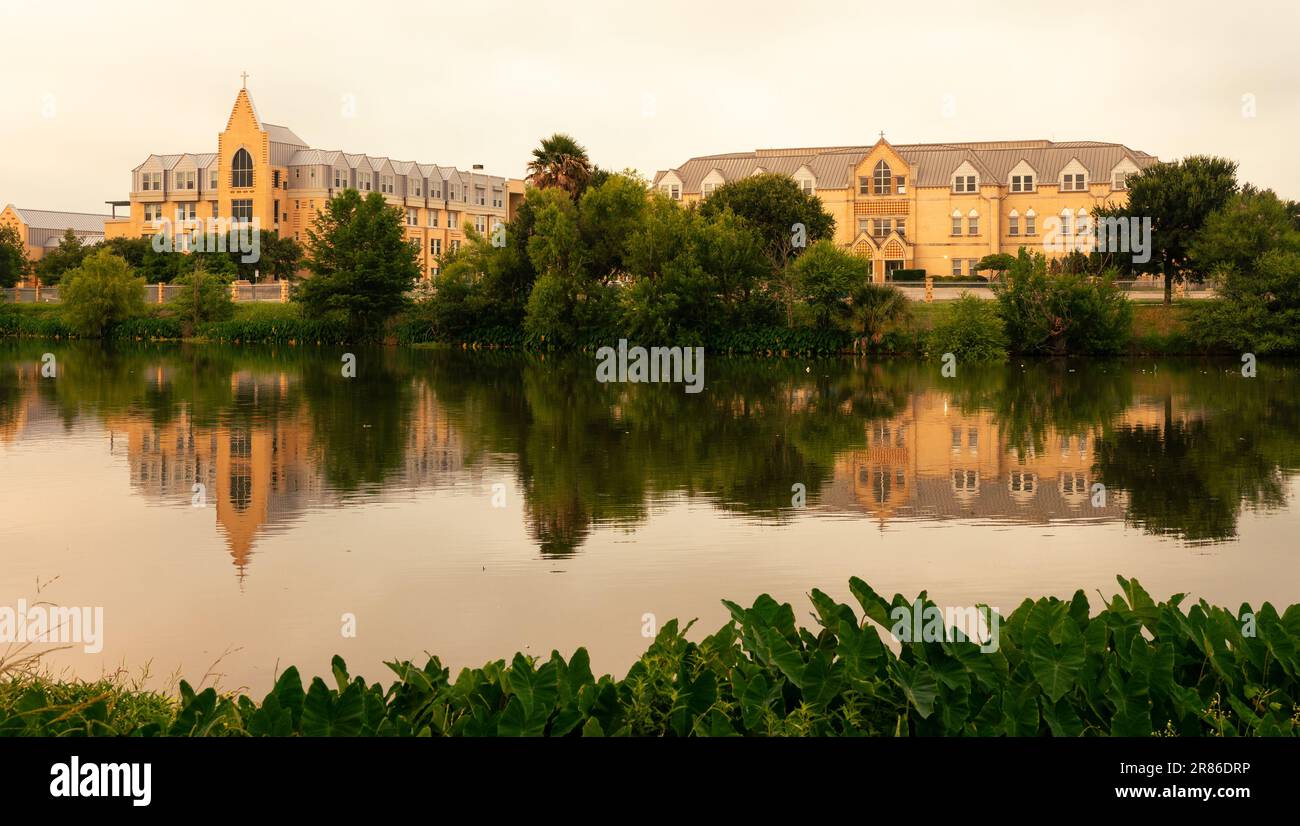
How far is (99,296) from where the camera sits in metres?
74.6

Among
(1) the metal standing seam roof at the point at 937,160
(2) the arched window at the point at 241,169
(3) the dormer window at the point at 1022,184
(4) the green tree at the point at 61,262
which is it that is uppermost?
(2) the arched window at the point at 241,169

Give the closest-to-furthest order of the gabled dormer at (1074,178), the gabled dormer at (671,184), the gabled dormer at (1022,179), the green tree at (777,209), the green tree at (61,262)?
1. the green tree at (777,209)
2. the gabled dormer at (1074,178)
3. the gabled dormer at (1022,179)
4. the gabled dormer at (671,184)
5. the green tree at (61,262)

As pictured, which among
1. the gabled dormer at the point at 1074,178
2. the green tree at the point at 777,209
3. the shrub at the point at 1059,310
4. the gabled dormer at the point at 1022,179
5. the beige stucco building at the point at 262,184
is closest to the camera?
the shrub at the point at 1059,310

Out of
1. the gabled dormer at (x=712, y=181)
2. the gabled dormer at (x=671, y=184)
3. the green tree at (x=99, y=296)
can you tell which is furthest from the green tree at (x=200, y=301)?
the gabled dormer at (x=712, y=181)

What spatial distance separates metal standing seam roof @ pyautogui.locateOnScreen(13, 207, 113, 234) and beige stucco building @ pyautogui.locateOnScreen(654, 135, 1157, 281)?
8949cm

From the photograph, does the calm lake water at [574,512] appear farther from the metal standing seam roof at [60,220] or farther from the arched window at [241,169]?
the metal standing seam roof at [60,220]

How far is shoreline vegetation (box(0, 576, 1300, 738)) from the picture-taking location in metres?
6.08

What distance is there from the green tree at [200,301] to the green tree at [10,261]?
98.7ft

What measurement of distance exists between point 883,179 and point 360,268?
39.9 metres

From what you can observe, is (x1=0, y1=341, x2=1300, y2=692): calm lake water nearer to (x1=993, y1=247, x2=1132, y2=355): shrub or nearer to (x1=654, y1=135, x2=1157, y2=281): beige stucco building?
(x1=993, y1=247, x2=1132, y2=355): shrub

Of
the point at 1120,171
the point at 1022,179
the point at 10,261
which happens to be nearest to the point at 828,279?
the point at 1022,179

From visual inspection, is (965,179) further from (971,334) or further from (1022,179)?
(971,334)

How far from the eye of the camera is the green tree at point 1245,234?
58.4 meters
